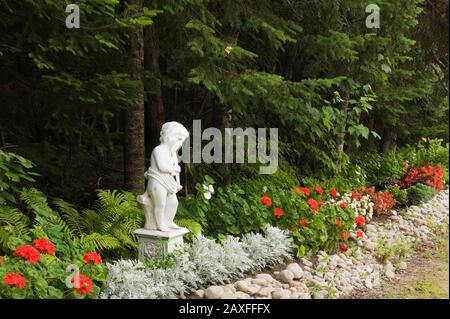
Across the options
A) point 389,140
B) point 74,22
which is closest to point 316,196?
point 74,22

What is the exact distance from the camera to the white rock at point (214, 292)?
4844 millimetres

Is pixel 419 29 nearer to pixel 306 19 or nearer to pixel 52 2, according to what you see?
pixel 306 19

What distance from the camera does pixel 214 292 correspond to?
16.0ft

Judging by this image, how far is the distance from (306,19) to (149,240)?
4.87 metres

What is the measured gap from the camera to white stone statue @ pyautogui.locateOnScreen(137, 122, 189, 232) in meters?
5.30

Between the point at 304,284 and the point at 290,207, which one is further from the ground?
the point at 290,207

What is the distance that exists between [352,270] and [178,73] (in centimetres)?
435

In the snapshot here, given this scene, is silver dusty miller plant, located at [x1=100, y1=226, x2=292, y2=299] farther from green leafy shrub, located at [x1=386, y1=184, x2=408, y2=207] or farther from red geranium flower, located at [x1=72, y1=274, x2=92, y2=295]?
green leafy shrub, located at [x1=386, y1=184, x2=408, y2=207]

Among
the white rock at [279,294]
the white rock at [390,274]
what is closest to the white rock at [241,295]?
the white rock at [279,294]

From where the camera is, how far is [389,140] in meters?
14.9

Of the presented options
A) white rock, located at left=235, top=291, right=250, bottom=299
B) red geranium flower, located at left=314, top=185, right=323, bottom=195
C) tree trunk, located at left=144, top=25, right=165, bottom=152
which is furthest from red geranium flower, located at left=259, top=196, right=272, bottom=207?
tree trunk, located at left=144, top=25, right=165, bottom=152

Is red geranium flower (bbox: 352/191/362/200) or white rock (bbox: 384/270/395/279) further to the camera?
red geranium flower (bbox: 352/191/362/200)

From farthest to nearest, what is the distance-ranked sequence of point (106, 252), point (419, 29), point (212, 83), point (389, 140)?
point (389, 140), point (419, 29), point (212, 83), point (106, 252)

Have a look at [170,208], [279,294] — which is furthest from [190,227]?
[279,294]
